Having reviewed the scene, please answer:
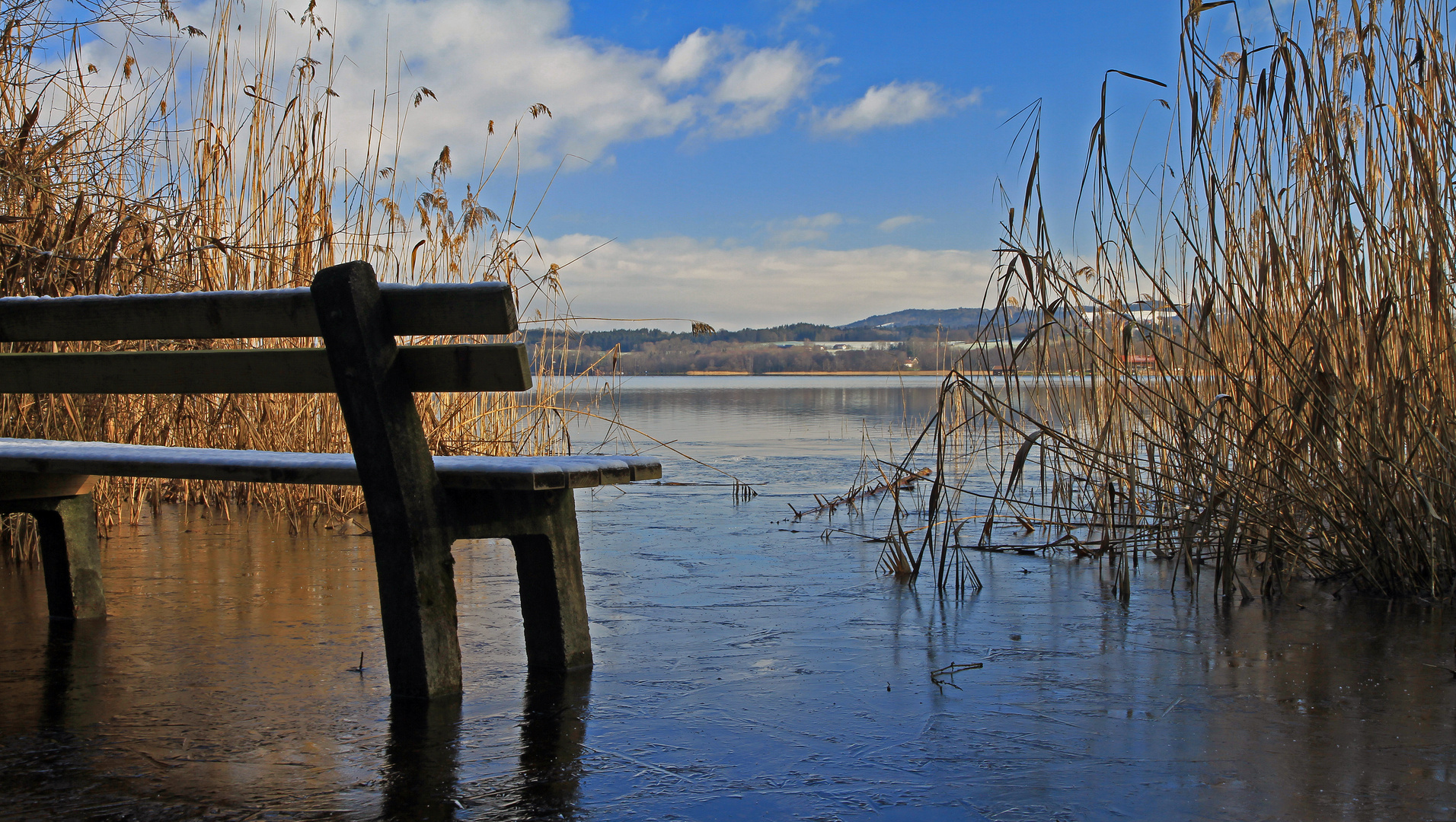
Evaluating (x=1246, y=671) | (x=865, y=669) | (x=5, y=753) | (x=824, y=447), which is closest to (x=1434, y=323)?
(x=1246, y=671)

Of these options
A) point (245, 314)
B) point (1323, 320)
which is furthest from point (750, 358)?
point (245, 314)

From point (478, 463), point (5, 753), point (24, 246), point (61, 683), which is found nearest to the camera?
point (5, 753)

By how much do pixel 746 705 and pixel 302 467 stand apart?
1.06 meters

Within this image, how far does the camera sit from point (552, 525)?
249 centimetres

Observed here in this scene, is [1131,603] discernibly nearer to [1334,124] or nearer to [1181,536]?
[1181,536]

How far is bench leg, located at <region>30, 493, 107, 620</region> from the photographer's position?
10.3ft

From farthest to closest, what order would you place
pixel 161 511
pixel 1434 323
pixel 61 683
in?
pixel 161 511 → pixel 1434 323 → pixel 61 683

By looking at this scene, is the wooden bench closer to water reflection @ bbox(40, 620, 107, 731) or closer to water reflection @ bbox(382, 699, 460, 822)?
water reflection @ bbox(382, 699, 460, 822)

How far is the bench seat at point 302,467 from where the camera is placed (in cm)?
221

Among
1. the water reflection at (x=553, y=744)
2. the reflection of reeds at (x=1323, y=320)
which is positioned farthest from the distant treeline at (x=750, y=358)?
the water reflection at (x=553, y=744)

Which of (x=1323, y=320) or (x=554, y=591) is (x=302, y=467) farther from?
(x=1323, y=320)

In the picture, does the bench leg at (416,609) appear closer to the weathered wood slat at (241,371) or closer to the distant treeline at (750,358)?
the weathered wood slat at (241,371)

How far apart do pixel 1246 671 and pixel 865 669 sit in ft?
2.82

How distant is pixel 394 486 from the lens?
87.2 inches
